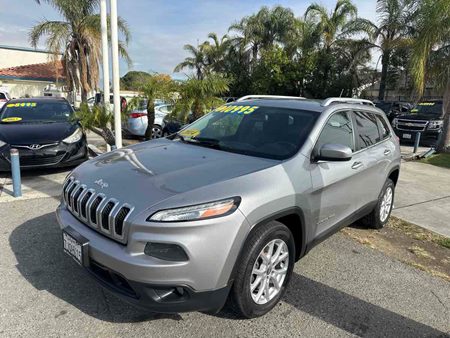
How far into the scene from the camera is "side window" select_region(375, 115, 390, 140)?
4730mm

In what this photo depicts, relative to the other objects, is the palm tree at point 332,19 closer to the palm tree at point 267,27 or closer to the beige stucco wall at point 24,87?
the palm tree at point 267,27

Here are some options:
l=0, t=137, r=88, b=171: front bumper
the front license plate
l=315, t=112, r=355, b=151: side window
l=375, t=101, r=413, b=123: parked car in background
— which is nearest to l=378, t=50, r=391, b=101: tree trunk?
l=375, t=101, r=413, b=123: parked car in background

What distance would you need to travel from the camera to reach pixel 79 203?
2811mm

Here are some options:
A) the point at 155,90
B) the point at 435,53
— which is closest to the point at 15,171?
the point at 155,90

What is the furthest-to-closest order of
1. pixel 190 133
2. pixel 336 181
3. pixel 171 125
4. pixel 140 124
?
1. pixel 140 124
2. pixel 171 125
3. pixel 190 133
4. pixel 336 181

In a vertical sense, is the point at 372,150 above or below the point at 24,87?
above

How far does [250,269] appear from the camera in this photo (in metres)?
2.60

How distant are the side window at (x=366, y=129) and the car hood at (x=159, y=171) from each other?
A: 62.4 inches

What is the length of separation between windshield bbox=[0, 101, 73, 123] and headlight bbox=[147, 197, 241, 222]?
20.5ft

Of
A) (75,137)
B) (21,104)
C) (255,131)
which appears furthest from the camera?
(21,104)

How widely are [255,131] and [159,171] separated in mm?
1187

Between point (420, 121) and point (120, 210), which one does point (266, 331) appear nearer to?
point (120, 210)

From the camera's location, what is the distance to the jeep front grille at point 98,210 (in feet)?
8.05

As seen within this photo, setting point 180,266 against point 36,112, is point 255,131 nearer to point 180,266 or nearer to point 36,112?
point 180,266
